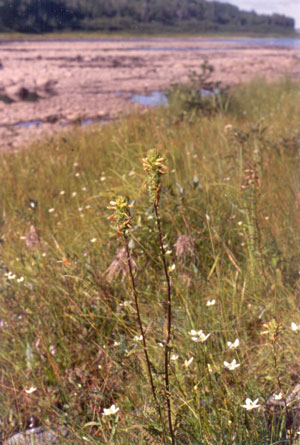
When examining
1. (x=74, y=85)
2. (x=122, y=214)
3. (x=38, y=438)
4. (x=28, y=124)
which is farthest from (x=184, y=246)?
(x=74, y=85)

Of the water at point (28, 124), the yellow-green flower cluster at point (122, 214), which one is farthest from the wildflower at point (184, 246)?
the water at point (28, 124)

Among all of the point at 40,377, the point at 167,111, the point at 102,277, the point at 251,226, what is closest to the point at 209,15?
the point at 167,111

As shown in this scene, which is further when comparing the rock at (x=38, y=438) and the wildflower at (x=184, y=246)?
the wildflower at (x=184, y=246)

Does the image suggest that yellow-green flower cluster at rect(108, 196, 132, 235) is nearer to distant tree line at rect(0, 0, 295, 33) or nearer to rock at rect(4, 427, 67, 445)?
rock at rect(4, 427, 67, 445)

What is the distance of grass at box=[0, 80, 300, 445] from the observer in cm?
138

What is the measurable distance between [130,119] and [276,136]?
223 centimetres

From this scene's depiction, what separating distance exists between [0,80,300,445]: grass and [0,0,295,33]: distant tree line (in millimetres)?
1333

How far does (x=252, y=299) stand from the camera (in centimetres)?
196

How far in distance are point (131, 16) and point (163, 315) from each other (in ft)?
15.1

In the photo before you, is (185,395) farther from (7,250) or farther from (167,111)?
(167,111)

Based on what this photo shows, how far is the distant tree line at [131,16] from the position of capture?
326 cm

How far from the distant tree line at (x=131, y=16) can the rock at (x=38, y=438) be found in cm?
228

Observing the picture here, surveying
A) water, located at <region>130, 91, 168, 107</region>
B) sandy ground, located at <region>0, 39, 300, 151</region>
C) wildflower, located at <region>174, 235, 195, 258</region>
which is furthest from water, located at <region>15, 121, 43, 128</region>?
wildflower, located at <region>174, 235, 195, 258</region>

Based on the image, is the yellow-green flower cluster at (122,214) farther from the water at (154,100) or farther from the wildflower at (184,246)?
the water at (154,100)
